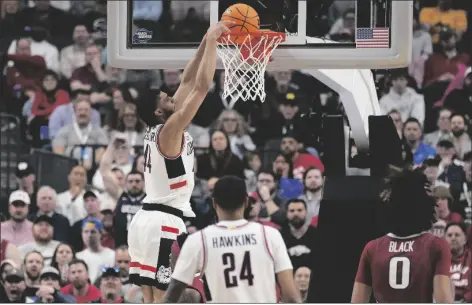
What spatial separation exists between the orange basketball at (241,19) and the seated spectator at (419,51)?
268 inches

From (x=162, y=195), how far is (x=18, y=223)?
4785 millimetres

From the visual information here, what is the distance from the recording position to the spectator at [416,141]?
1446 centimetres

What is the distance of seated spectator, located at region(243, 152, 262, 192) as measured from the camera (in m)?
14.2

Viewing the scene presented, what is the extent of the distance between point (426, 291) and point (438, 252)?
0.24 meters

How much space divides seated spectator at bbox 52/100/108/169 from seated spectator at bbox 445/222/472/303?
4.20m

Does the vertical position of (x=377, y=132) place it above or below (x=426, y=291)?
above

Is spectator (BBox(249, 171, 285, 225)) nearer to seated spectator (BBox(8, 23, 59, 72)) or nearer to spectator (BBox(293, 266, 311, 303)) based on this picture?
spectator (BBox(293, 266, 311, 303))

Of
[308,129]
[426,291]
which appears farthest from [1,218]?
[426,291]

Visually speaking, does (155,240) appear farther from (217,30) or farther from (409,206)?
(409,206)

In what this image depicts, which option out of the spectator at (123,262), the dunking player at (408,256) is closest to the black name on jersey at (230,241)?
the dunking player at (408,256)

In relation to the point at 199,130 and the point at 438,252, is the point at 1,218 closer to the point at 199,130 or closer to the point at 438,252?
the point at 199,130

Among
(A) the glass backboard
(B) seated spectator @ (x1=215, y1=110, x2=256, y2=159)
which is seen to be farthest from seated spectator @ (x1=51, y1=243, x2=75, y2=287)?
(A) the glass backboard

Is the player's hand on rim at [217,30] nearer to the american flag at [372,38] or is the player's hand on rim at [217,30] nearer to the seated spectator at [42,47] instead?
the american flag at [372,38]

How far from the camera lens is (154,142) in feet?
30.5
